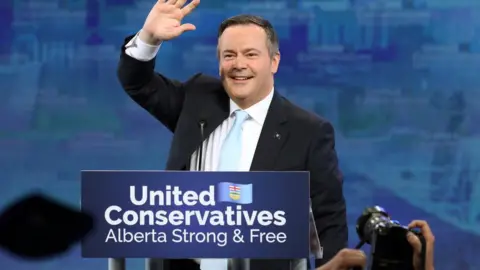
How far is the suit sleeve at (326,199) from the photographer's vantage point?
2.29 metres

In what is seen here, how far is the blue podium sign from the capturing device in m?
1.68

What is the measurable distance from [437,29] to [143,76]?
2.16 meters

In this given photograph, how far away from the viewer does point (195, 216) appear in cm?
169

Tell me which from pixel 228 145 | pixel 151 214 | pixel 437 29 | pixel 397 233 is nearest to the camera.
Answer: pixel 397 233

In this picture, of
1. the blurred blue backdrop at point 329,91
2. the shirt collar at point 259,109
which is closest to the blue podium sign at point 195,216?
the shirt collar at point 259,109

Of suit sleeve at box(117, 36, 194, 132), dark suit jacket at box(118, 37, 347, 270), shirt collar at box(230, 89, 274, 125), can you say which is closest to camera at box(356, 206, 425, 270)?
dark suit jacket at box(118, 37, 347, 270)

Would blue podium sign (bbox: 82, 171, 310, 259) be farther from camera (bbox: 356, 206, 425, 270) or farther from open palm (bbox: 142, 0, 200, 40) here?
open palm (bbox: 142, 0, 200, 40)

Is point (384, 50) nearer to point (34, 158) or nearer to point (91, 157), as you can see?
point (91, 157)

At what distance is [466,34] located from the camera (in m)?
4.17

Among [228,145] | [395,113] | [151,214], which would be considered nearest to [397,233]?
[151,214]

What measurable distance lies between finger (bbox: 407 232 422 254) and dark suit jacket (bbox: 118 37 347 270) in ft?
2.22

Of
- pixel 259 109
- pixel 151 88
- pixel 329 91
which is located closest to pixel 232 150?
pixel 259 109

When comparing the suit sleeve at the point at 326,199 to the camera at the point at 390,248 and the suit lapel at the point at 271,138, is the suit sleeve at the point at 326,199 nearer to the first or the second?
the suit lapel at the point at 271,138

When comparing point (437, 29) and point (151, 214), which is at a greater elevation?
point (437, 29)
